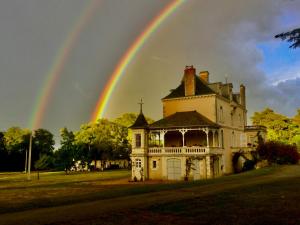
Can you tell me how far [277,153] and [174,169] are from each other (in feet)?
42.7

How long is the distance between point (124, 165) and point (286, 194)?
74.2 m

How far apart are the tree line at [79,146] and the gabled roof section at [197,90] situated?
83.9 feet

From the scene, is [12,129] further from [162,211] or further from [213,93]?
[162,211]

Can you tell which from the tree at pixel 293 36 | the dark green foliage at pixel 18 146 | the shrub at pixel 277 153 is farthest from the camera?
the dark green foliage at pixel 18 146

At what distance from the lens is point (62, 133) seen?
96688 mm


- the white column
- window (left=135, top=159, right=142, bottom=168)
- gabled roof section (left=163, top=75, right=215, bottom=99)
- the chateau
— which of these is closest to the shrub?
the chateau

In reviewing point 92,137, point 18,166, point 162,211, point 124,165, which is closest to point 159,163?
point 162,211

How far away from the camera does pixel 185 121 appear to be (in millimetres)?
41250

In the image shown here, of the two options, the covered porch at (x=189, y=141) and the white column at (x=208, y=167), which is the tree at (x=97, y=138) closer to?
the covered porch at (x=189, y=141)

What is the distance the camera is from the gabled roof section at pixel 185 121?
40281 millimetres

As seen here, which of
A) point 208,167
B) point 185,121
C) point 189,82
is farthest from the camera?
point 189,82

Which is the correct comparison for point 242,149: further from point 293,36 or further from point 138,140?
point 293,36

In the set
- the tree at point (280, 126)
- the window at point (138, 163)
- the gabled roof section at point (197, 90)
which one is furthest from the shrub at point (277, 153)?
the tree at point (280, 126)

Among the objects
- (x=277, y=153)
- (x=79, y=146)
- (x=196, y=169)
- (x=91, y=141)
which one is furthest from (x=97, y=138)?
(x=277, y=153)
